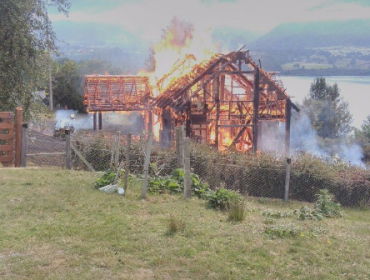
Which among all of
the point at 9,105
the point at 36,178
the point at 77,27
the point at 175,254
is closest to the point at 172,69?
the point at 9,105

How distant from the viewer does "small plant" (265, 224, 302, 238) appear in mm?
7160

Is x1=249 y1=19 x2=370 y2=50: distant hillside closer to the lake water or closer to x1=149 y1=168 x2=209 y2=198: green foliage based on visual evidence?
the lake water

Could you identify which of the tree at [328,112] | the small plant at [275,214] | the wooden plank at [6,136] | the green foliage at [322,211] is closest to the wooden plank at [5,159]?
the wooden plank at [6,136]

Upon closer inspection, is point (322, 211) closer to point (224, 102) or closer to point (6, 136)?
point (6, 136)

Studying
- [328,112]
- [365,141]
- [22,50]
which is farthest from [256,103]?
[328,112]

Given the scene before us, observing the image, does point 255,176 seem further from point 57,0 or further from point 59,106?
point 59,106

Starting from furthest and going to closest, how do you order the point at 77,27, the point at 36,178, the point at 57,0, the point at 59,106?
the point at 77,27 → the point at 59,106 → the point at 57,0 → the point at 36,178

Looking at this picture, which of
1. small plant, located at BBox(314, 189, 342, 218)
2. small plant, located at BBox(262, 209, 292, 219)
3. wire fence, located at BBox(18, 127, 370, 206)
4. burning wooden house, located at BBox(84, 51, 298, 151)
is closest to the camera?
small plant, located at BBox(262, 209, 292, 219)

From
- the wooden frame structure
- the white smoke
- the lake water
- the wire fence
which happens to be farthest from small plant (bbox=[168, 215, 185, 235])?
the lake water

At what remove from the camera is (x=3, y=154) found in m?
14.7

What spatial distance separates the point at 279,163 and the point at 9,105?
1038 cm

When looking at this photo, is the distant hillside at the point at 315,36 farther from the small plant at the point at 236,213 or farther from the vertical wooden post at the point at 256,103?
the small plant at the point at 236,213

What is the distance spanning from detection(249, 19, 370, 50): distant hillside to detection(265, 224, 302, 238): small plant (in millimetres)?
106211

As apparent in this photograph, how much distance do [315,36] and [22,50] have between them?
4662 inches
